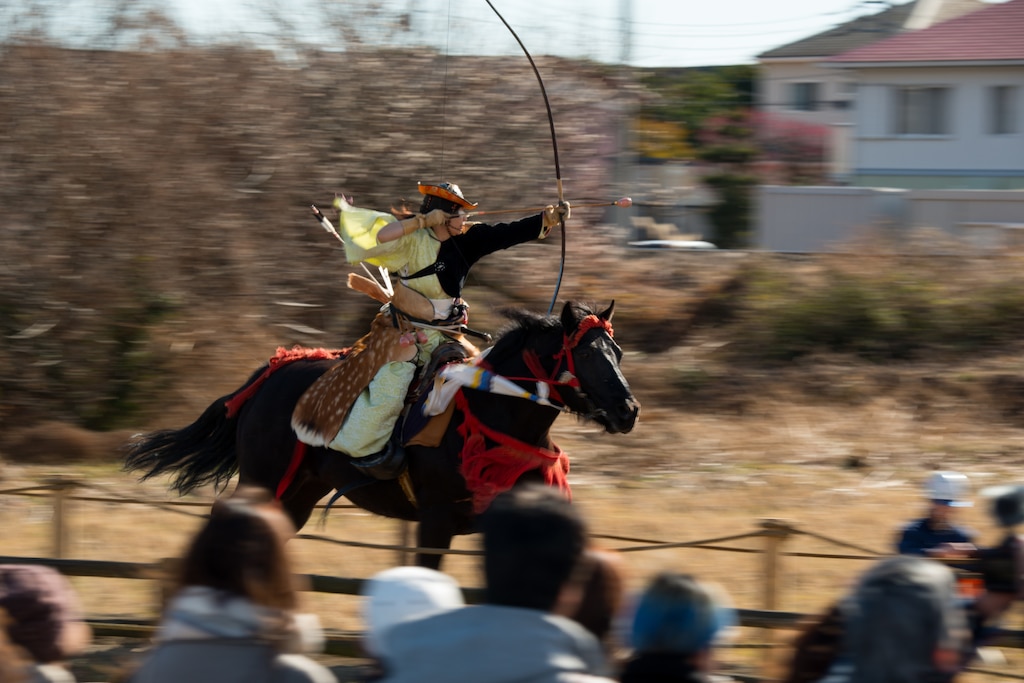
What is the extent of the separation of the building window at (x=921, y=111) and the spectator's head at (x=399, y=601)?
86.5 feet

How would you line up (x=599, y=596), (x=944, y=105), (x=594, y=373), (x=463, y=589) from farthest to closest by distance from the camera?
1. (x=944, y=105)
2. (x=594, y=373)
3. (x=463, y=589)
4. (x=599, y=596)

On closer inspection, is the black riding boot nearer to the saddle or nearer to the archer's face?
the saddle

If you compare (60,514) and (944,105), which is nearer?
(60,514)

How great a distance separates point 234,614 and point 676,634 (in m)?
0.96

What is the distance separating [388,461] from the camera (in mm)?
6262

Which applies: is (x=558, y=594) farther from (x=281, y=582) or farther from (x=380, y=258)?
(x=380, y=258)

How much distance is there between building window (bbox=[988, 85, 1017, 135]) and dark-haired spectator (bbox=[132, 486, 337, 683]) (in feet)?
86.4

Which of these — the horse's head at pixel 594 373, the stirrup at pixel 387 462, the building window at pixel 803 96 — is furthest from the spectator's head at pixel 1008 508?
the building window at pixel 803 96

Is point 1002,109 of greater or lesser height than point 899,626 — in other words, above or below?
above

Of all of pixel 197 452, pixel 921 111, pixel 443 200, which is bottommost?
pixel 197 452

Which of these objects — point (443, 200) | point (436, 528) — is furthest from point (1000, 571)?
point (443, 200)

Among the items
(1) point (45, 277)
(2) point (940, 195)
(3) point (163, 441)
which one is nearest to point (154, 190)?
(1) point (45, 277)

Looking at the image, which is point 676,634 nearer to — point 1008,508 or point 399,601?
point 399,601

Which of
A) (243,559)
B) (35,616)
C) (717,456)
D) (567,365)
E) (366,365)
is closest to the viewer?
(243,559)
